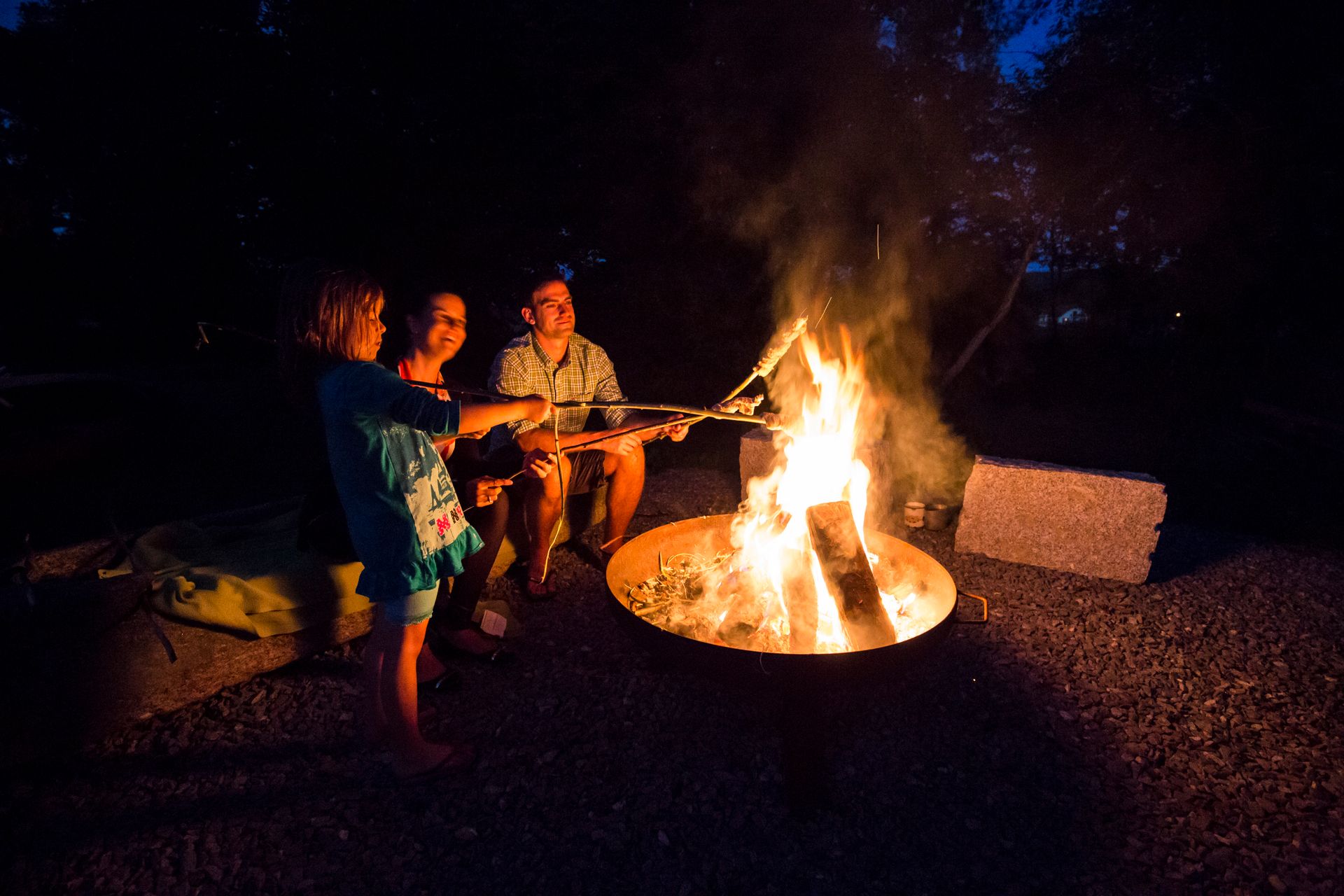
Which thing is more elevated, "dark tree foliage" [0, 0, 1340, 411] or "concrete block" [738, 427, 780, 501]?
"dark tree foliage" [0, 0, 1340, 411]

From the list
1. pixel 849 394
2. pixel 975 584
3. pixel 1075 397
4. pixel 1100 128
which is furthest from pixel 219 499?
pixel 1075 397

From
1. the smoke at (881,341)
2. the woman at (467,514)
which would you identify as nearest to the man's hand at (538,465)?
the woman at (467,514)

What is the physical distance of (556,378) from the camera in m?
4.72

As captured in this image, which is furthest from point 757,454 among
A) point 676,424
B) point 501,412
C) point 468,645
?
point 501,412

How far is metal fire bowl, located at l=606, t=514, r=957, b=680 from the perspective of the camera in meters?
2.46

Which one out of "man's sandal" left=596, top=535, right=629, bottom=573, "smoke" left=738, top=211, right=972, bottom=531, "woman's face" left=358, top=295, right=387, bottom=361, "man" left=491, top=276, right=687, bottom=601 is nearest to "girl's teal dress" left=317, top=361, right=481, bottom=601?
"woman's face" left=358, top=295, right=387, bottom=361

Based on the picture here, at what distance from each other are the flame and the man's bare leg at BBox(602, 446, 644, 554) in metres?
0.91

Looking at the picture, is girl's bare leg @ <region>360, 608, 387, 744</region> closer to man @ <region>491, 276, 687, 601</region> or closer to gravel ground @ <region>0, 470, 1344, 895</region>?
gravel ground @ <region>0, 470, 1344, 895</region>

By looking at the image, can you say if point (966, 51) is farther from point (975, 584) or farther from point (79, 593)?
point (79, 593)

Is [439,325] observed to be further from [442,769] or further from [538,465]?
[442,769]

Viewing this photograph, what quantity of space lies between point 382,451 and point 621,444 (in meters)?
2.06

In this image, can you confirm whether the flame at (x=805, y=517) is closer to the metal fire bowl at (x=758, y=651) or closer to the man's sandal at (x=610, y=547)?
the metal fire bowl at (x=758, y=651)

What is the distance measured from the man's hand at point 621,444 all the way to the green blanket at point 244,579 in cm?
171

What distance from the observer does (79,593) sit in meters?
2.96
